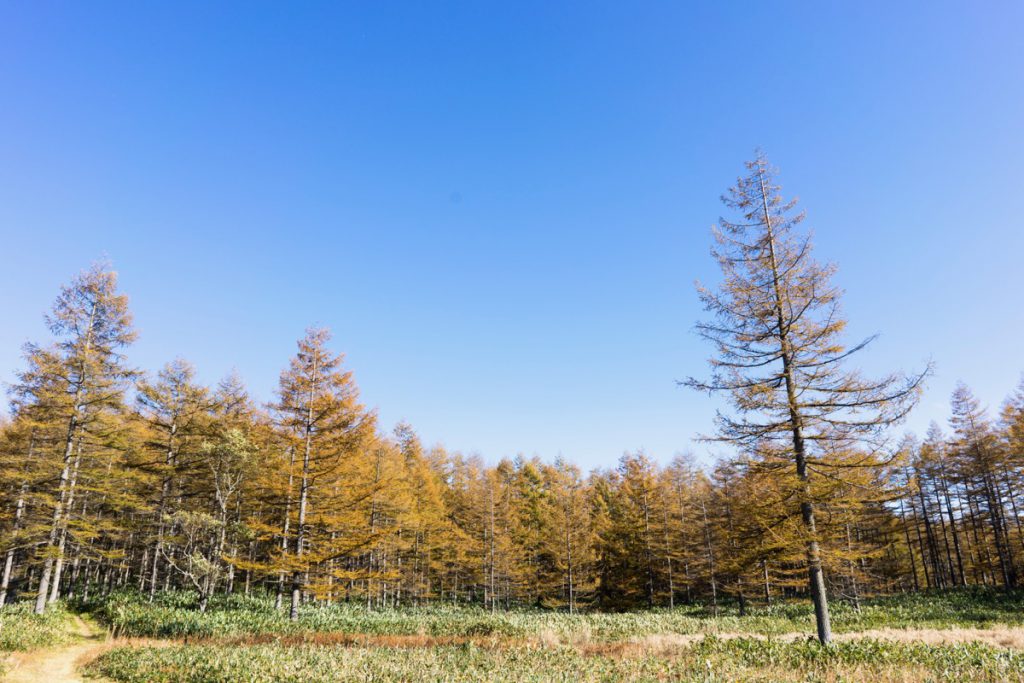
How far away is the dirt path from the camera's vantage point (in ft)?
35.0

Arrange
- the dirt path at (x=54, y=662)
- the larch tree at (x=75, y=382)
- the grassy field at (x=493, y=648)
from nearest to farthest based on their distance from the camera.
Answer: the grassy field at (x=493, y=648) → the dirt path at (x=54, y=662) → the larch tree at (x=75, y=382)

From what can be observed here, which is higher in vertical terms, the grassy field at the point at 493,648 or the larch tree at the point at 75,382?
the larch tree at the point at 75,382

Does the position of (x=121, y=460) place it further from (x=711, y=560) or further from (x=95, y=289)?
(x=711, y=560)

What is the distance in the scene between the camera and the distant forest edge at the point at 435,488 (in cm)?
1291

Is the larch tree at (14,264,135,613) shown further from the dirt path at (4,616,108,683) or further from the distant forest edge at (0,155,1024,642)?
the dirt path at (4,616,108,683)

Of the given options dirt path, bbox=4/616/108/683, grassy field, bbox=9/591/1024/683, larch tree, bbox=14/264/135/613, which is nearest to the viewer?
grassy field, bbox=9/591/1024/683

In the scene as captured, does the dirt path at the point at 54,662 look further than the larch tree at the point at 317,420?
No

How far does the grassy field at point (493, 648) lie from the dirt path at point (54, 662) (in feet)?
1.59

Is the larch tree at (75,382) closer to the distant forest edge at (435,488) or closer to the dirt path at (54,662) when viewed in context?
the distant forest edge at (435,488)

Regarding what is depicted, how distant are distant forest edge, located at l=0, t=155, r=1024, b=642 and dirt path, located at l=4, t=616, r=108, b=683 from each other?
13.6 ft

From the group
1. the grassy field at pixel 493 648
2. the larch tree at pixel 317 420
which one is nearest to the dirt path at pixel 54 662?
the grassy field at pixel 493 648

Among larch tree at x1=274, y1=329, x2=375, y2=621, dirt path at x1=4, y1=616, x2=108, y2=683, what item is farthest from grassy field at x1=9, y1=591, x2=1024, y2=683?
larch tree at x1=274, y1=329, x2=375, y2=621

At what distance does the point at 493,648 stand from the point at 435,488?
25.9m

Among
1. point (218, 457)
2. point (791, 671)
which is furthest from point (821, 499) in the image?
point (218, 457)
